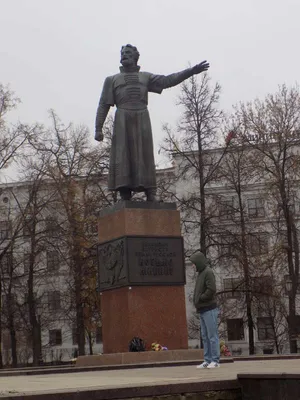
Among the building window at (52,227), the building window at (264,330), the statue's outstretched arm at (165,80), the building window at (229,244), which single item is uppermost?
the statue's outstretched arm at (165,80)

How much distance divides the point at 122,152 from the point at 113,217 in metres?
1.40

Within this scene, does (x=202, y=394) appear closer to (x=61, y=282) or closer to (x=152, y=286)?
(x=152, y=286)

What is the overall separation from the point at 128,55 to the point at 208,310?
7.29 metres

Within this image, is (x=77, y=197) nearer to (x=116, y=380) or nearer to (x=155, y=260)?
(x=155, y=260)

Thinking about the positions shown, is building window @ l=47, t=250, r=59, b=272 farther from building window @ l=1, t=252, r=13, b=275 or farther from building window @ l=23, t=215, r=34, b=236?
building window @ l=1, t=252, r=13, b=275

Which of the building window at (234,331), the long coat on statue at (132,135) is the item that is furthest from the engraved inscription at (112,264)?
the building window at (234,331)

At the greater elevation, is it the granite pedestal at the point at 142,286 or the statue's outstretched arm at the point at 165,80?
the statue's outstretched arm at the point at 165,80

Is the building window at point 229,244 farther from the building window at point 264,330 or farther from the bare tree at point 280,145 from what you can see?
the building window at point 264,330

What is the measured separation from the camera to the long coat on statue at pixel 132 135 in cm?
1566

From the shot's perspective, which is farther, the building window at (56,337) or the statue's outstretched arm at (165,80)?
the building window at (56,337)

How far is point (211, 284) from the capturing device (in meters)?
10.4

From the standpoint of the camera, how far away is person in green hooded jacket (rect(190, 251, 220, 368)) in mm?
10352

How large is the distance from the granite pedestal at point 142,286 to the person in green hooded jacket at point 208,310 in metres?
4.03

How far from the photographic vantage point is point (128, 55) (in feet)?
52.3
